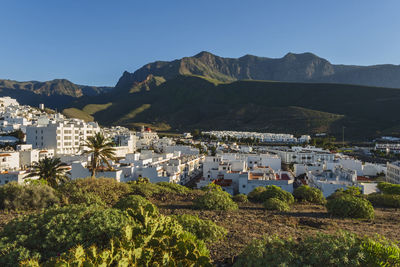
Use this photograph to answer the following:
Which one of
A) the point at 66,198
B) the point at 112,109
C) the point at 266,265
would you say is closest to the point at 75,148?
the point at 66,198

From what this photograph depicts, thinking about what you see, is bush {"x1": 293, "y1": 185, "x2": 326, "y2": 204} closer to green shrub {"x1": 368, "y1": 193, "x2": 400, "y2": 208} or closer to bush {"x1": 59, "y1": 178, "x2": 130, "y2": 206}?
green shrub {"x1": 368, "y1": 193, "x2": 400, "y2": 208}

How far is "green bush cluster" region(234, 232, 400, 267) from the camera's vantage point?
4273mm

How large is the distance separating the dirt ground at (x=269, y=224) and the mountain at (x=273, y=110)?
334 ft

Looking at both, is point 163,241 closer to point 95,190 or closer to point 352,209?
point 95,190

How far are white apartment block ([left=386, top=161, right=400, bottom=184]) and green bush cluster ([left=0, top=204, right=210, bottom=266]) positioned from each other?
41192 mm

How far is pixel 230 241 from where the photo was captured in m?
6.73

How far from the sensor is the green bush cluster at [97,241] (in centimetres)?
388

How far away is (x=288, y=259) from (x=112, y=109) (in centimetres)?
19286

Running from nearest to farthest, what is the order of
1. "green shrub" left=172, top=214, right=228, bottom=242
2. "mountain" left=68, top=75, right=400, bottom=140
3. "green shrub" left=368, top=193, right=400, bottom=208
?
"green shrub" left=172, top=214, right=228, bottom=242 < "green shrub" left=368, top=193, right=400, bottom=208 < "mountain" left=68, top=75, right=400, bottom=140

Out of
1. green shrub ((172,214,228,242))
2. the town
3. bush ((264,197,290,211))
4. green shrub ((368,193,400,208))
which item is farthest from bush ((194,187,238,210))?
the town

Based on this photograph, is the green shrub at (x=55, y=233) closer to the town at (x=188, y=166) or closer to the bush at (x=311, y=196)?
the bush at (x=311, y=196)

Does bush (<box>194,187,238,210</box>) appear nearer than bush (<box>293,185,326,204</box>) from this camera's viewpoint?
Yes

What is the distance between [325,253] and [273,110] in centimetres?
14434

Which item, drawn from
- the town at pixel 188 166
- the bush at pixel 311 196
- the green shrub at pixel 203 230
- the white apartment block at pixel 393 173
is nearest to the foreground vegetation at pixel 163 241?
the green shrub at pixel 203 230
